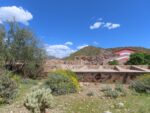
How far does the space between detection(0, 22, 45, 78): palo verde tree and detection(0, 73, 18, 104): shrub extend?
6.63 m

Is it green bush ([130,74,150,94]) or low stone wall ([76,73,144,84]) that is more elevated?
low stone wall ([76,73,144,84])

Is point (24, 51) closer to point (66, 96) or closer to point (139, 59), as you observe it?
point (66, 96)

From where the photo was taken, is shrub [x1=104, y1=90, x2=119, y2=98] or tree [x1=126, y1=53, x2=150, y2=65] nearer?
shrub [x1=104, y1=90, x2=119, y2=98]

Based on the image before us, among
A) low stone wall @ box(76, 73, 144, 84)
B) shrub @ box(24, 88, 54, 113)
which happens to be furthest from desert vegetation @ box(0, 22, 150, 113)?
low stone wall @ box(76, 73, 144, 84)

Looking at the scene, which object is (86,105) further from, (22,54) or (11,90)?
(22,54)

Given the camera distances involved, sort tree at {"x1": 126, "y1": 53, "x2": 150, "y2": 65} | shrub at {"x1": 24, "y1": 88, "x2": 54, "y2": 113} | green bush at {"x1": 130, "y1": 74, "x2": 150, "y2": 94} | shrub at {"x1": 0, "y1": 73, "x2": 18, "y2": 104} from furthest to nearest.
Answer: tree at {"x1": 126, "y1": 53, "x2": 150, "y2": 65}, green bush at {"x1": 130, "y1": 74, "x2": 150, "y2": 94}, shrub at {"x1": 0, "y1": 73, "x2": 18, "y2": 104}, shrub at {"x1": 24, "y1": 88, "x2": 54, "y2": 113}

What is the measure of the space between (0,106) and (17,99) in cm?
86

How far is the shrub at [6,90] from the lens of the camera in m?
7.34

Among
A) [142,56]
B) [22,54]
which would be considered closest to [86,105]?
[22,54]

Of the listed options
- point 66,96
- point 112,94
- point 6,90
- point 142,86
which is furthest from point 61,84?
point 142,86

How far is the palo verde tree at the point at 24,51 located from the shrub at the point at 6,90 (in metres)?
6.63

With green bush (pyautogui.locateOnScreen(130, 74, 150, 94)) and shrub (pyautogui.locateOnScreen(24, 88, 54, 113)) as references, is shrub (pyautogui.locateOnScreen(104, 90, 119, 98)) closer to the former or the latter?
green bush (pyautogui.locateOnScreen(130, 74, 150, 94))

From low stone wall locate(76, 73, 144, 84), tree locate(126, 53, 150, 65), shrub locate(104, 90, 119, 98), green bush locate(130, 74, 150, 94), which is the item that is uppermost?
tree locate(126, 53, 150, 65)

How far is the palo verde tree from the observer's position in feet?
47.0
